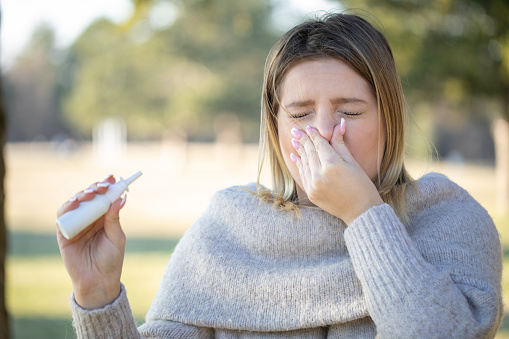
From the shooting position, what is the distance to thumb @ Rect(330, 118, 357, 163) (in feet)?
5.90

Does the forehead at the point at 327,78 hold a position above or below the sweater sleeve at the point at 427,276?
above

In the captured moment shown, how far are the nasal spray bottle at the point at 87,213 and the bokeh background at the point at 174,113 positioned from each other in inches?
47.8

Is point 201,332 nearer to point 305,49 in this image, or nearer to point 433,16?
point 305,49

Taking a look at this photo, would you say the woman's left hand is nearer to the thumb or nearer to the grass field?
the thumb

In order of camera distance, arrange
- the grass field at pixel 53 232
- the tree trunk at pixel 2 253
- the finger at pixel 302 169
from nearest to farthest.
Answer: the finger at pixel 302 169 → the tree trunk at pixel 2 253 → the grass field at pixel 53 232

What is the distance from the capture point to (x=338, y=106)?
6.09 ft

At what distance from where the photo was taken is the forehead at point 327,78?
1853mm

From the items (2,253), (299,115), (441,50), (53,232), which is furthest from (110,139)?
(299,115)

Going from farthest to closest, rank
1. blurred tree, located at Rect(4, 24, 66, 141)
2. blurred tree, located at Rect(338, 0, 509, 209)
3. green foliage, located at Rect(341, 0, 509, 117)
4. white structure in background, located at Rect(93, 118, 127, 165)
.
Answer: blurred tree, located at Rect(4, 24, 66, 141) → white structure in background, located at Rect(93, 118, 127, 165) → green foliage, located at Rect(341, 0, 509, 117) → blurred tree, located at Rect(338, 0, 509, 209)

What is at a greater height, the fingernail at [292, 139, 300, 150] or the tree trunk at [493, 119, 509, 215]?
the fingernail at [292, 139, 300, 150]

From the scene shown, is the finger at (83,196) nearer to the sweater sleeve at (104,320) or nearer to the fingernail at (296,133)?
the sweater sleeve at (104,320)

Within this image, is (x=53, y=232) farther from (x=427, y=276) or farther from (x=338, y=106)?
(x=427, y=276)

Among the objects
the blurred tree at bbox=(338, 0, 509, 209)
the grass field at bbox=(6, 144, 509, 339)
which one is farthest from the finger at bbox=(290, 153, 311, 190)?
the blurred tree at bbox=(338, 0, 509, 209)

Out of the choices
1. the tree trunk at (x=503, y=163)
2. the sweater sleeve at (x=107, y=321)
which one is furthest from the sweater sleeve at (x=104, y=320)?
the tree trunk at (x=503, y=163)
